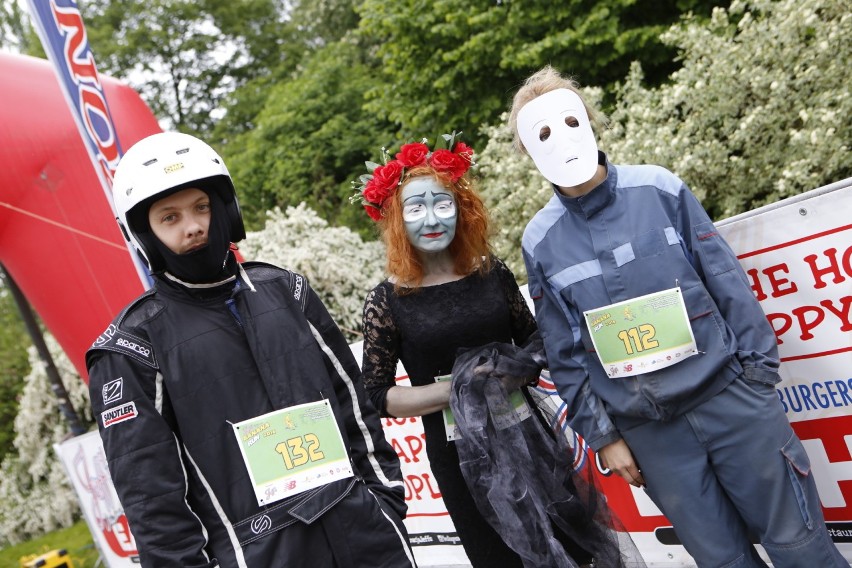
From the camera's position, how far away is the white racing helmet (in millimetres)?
2135

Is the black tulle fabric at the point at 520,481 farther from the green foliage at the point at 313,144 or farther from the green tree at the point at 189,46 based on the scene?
the green tree at the point at 189,46

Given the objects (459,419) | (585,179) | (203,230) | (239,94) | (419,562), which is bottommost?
(419,562)

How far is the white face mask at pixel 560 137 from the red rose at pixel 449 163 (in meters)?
0.36

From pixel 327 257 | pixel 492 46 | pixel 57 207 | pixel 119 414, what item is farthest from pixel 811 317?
pixel 492 46

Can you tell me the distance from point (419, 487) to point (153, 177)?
2.98 m

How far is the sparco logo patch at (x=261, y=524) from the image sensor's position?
211cm

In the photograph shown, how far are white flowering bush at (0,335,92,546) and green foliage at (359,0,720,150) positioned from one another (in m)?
5.94

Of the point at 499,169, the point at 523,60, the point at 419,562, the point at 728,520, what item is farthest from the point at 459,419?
the point at 523,60

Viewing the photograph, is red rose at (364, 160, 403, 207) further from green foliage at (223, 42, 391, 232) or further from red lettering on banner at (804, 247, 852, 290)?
green foliage at (223, 42, 391, 232)

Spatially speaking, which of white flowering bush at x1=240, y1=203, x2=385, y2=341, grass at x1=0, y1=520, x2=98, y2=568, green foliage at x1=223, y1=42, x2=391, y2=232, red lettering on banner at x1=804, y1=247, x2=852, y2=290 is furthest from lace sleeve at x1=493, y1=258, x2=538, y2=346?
green foliage at x1=223, y1=42, x2=391, y2=232

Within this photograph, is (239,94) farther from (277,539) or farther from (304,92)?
(277,539)

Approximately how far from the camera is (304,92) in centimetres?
1556

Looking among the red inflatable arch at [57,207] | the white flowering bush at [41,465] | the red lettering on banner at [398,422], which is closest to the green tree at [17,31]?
the white flowering bush at [41,465]

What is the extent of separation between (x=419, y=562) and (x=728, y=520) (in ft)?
8.84
